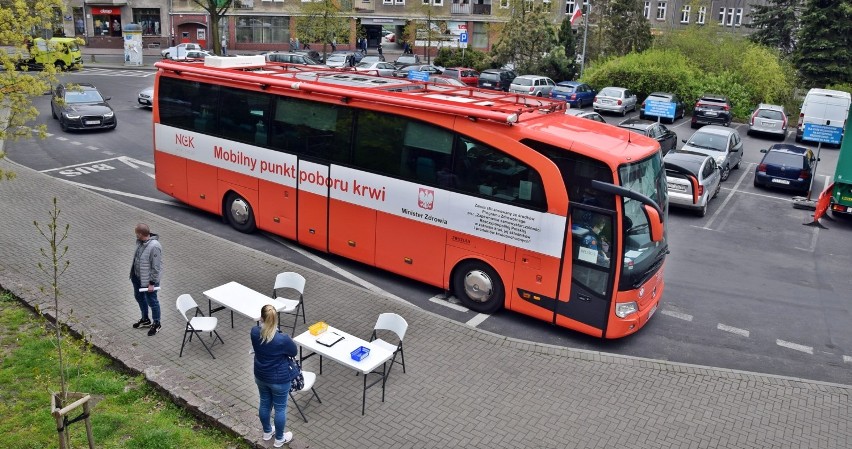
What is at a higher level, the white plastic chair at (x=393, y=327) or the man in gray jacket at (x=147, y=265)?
the man in gray jacket at (x=147, y=265)

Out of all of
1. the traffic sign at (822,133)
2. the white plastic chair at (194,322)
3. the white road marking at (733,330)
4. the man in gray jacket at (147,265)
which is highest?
the traffic sign at (822,133)

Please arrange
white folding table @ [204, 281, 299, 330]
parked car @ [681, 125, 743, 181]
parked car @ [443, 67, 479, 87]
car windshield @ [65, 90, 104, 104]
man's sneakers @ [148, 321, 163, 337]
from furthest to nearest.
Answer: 1. parked car @ [443, 67, 479, 87]
2. car windshield @ [65, 90, 104, 104]
3. parked car @ [681, 125, 743, 181]
4. man's sneakers @ [148, 321, 163, 337]
5. white folding table @ [204, 281, 299, 330]

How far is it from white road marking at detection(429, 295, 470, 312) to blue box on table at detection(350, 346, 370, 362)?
3669 millimetres

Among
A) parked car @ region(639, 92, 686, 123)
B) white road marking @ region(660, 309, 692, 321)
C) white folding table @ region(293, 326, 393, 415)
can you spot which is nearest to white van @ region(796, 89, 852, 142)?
parked car @ region(639, 92, 686, 123)

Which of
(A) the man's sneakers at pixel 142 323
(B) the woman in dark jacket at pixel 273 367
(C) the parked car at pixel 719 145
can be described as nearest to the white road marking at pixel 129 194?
(A) the man's sneakers at pixel 142 323

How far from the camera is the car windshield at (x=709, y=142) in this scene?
81.8 feet

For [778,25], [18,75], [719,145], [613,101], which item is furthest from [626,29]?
[18,75]

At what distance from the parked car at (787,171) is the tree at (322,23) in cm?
A: 3652

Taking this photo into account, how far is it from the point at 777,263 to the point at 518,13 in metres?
35.6

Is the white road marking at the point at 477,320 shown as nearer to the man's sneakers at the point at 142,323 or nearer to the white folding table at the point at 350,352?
the white folding table at the point at 350,352

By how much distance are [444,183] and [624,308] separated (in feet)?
11.8

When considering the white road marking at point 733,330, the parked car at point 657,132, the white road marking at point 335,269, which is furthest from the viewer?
the parked car at point 657,132

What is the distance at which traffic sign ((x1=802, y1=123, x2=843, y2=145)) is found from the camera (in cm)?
2433

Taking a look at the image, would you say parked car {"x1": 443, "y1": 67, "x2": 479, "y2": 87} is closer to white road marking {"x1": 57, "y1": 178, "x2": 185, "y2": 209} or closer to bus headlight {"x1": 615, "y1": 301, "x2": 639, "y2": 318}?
white road marking {"x1": 57, "y1": 178, "x2": 185, "y2": 209}
